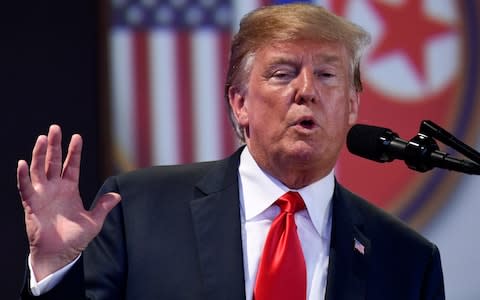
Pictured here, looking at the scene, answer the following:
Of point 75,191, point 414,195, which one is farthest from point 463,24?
point 75,191

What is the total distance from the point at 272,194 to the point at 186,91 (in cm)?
93

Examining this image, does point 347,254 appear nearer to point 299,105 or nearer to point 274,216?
point 274,216

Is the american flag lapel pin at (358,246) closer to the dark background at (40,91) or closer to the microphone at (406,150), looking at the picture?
the microphone at (406,150)

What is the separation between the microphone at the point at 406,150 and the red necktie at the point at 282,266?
0.29 metres

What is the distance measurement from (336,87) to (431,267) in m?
0.46

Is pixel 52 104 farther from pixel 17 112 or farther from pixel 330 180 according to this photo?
pixel 330 180

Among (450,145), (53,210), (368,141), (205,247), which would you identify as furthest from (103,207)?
(450,145)

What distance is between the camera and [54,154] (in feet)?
5.55

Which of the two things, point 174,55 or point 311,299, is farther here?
A: point 174,55

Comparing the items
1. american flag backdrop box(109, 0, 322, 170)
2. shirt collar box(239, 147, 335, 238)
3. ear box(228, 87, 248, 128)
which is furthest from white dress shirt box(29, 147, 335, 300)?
american flag backdrop box(109, 0, 322, 170)

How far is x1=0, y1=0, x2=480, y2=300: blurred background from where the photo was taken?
2.75m

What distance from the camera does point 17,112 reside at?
2.73 metres

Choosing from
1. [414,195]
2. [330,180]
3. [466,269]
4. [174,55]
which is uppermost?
[174,55]

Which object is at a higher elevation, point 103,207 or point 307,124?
point 307,124
